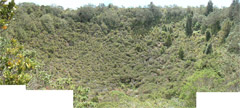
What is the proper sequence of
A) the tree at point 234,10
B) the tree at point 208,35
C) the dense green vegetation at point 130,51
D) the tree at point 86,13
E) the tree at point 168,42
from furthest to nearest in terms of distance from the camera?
the tree at point 86,13
the tree at point 168,42
the tree at point 208,35
the tree at point 234,10
the dense green vegetation at point 130,51

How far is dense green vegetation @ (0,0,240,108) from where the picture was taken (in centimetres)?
784

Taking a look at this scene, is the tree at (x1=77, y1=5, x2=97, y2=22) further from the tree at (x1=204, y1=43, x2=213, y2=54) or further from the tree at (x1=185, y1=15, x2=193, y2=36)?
the tree at (x1=204, y1=43, x2=213, y2=54)

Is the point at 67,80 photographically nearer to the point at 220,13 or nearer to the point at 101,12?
the point at 101,12

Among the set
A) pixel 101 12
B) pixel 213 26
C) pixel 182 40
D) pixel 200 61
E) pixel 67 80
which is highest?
pixel 101 12

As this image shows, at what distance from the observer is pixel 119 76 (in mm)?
8633

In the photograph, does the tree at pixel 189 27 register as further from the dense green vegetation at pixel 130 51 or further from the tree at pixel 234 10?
the tree at pixel 234 10

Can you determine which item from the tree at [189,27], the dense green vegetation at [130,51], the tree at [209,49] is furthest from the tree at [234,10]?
the tree at [209,49]

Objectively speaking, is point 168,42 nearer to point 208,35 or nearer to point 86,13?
point 208,35

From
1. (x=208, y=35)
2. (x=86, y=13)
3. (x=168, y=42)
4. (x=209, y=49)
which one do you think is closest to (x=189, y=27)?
(x=208, y=35)

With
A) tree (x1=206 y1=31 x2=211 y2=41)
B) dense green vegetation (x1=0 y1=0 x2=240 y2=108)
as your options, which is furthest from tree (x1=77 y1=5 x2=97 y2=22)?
tree (x1=206 y1=31 x2=211 y2=41)

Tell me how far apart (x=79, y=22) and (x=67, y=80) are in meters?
3.33

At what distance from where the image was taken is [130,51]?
9727 millimetres

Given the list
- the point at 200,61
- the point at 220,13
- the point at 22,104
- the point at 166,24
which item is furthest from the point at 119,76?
the point at 22,104

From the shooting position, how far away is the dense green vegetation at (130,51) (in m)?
7.84
